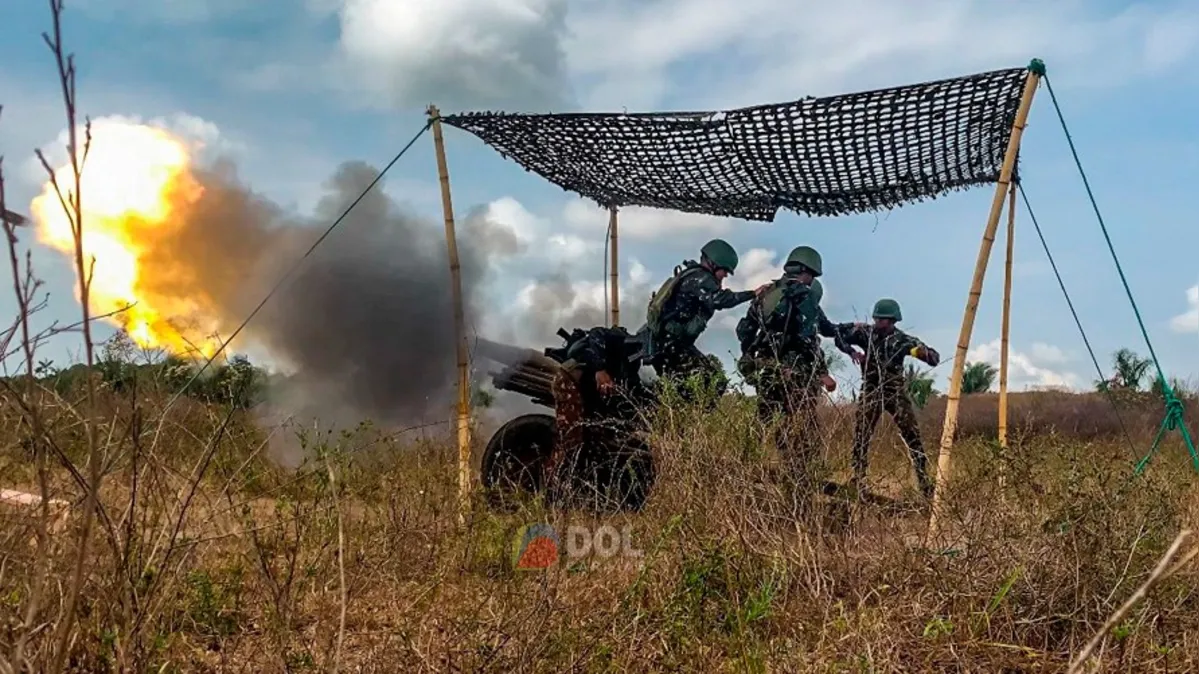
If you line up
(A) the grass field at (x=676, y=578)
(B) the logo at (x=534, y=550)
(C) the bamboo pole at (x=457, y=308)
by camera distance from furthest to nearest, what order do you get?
(C) the bamboo pole at (x=457, y=308) → (B) the logo at (x=534, y=550) → (A) the grass field at (x=676, y=578)

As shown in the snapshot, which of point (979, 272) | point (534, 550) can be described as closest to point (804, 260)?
point (979, 272)

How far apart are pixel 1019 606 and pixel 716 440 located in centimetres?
146

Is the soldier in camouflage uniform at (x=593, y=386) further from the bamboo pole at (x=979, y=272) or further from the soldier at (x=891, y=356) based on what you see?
the bamboo pole at (x=979, y=272)

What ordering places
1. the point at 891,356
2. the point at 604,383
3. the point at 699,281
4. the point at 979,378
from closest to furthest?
the point at 604,383 → the point at 699,281 → the point at 891,356 → the point at 979,378

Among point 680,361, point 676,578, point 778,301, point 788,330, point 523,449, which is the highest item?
point 778,301

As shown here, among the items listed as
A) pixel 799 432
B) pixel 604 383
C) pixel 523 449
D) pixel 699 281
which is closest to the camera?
pixel 799 432

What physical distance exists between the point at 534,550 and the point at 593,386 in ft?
7.92

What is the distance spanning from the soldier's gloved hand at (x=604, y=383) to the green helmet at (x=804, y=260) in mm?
1617

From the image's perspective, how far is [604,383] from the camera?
21.1ft

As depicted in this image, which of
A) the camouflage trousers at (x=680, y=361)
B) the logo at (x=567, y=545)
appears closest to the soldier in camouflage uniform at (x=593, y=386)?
the camouflage trousers at (x=680, y=361)

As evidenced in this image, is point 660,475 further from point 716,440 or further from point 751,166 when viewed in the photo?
point 751,166

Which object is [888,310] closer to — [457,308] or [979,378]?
[457,308]

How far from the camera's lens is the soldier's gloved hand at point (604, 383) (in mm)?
6371

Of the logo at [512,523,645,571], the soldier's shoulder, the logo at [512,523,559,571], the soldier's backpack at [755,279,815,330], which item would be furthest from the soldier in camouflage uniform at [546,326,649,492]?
the logo at [512,523,559,571]
